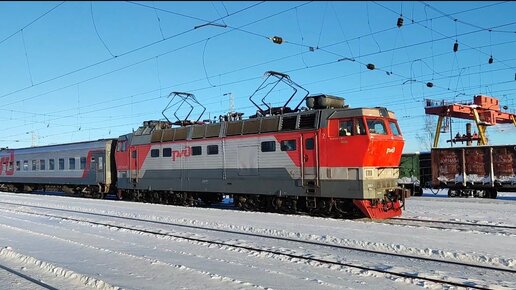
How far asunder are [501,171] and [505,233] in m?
14.6

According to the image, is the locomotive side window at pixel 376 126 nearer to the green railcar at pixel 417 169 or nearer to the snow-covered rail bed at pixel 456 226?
the snow-covered rail bed at pixel 456 226

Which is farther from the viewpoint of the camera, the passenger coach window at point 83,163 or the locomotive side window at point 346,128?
the passenger coach window at point 83,163

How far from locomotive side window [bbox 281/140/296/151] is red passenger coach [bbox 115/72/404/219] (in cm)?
4

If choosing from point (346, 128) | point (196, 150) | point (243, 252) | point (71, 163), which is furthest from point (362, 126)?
point (71, 163)

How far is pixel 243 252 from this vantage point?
952cm

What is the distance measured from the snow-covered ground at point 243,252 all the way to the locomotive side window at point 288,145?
247 centimetres

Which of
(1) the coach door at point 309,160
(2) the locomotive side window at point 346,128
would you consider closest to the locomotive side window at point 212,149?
(1) the coach door at point 309,160

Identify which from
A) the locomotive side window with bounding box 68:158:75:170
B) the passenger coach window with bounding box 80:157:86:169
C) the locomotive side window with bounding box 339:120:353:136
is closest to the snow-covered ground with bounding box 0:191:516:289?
the locomotive side window with bounding box 339:120:353:136

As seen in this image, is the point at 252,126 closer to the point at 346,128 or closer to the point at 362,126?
the point at 346,128

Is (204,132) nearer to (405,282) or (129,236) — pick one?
(129,236)

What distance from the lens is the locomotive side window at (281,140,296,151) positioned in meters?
16.3

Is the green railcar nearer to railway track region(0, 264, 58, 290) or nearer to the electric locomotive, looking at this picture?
the electric locomotive

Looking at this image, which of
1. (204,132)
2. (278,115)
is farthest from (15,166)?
(278,115)

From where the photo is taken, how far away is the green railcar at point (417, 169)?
30.6 m
